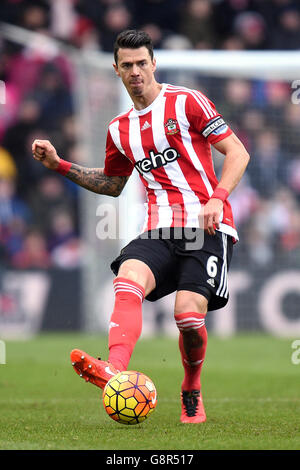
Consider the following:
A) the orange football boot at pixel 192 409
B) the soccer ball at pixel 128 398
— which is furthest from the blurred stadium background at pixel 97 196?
the soccer ball at pixel 128 398

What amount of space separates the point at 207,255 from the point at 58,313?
729 cm

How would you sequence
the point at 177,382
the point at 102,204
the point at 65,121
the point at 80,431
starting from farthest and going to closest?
1. the point at 65,121
2. the point at 102,204
3. the point at 177,382
4. the point at 80,431

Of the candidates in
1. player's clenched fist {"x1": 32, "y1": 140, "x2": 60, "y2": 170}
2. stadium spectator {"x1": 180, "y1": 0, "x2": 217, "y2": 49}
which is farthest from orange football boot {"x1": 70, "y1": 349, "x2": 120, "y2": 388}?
stadium spectator {"x1": 180, "y1": 0, "x2": 217, "y2": 49}

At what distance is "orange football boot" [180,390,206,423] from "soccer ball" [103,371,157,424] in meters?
0.74

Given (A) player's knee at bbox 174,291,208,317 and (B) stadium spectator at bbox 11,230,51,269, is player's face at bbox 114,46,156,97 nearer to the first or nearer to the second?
(A) player's knee at bbox 174,291,208,317

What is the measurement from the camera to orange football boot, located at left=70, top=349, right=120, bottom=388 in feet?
14.3

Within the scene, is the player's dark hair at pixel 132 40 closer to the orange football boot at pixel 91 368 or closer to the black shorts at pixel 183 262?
the black shorts at pixel 183 262

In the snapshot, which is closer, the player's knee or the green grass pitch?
the green grass pitch

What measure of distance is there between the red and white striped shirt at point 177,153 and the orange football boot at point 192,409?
101 cm

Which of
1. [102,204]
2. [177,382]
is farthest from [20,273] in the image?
[177,382]

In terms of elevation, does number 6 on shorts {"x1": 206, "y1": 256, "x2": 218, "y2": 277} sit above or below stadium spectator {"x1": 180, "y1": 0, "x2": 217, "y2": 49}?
below

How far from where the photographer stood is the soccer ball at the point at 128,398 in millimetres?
4340
